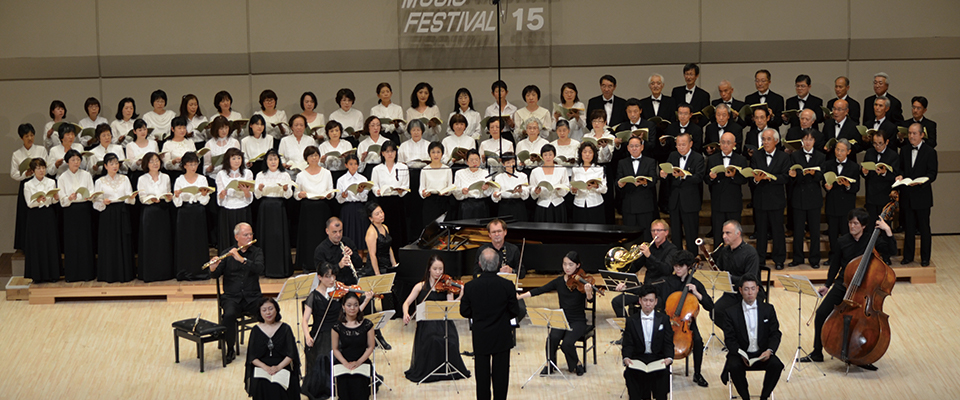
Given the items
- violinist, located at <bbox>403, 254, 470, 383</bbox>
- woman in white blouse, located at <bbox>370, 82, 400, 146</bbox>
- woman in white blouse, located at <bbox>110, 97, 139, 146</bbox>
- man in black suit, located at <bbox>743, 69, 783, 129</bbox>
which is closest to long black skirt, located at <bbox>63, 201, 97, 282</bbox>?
woman in white blouse, located at <bbox>110, 97, 139, 146</bbox>

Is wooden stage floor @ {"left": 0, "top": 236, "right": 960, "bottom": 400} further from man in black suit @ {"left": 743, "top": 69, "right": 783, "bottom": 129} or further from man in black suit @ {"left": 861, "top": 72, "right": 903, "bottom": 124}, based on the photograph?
man in black suit @ {"left": 743, "top": 69, "right": 783, "bottom": 129}

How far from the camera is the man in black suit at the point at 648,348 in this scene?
18.2 feet

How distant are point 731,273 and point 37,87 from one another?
331 inches

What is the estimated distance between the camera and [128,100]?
9.45 metres

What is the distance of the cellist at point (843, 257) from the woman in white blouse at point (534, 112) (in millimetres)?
3762

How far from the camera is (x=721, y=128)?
29.9 feet

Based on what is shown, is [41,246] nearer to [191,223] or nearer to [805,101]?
[191,223]

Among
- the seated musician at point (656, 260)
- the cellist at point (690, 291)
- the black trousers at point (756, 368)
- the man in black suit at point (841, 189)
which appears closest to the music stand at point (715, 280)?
the cellist at point (690, 291)

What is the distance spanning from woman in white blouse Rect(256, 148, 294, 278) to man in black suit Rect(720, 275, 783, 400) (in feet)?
14.3

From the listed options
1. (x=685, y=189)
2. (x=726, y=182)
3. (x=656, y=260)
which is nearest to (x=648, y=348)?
(x=656, y=260)

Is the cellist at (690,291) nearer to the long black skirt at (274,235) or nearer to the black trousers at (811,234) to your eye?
the black trousers at (811,234)

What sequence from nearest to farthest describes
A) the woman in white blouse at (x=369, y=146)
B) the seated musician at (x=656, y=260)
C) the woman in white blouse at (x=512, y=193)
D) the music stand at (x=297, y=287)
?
the music stand at (x=297, y=287), the seated musician at (x=656, y=260), the woman in white blouse at (x=512, y=193), the woman in white blouse at (x=369, y=146)

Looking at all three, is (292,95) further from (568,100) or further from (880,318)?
(880,318)

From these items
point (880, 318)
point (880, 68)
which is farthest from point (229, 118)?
point (880, 68)
